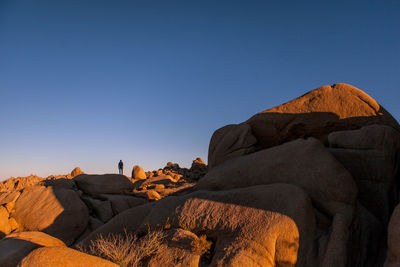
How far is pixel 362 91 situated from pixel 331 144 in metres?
2.73

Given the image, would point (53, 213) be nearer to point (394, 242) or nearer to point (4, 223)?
point (4, 223)

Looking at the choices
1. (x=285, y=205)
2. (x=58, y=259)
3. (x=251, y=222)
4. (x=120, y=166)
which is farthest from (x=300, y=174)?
(x=120, y=166)

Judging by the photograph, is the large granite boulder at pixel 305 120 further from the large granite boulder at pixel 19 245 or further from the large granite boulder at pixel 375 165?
the large granite boulder at pixel 19 245

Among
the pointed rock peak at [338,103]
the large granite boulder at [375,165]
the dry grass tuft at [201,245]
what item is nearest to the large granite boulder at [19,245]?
the dry grass tuft at [201,245]

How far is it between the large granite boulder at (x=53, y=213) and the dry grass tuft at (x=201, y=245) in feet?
23.7

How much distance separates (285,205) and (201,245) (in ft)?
6.14

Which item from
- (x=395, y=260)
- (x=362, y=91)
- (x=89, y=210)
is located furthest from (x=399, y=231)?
(x=89, y=210)

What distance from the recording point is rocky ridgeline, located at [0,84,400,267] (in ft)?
16.9

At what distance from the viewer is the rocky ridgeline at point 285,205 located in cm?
515

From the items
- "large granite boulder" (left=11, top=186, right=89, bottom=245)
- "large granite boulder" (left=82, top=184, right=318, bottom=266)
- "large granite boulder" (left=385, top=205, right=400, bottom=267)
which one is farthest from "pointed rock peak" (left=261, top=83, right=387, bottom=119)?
"large granite boulder" (left=11, top=186, right=89, bottom=245)

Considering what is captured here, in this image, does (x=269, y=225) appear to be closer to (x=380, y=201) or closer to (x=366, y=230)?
(x=366, y=230)

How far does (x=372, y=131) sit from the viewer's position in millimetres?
7332

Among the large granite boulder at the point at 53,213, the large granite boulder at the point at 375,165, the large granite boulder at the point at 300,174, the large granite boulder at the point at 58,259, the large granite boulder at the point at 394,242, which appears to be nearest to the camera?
the large granite boulder at the point at 394,242

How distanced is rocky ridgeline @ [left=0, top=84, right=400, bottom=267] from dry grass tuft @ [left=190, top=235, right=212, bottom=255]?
22 mm
